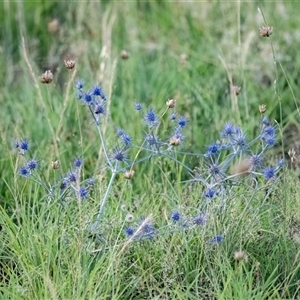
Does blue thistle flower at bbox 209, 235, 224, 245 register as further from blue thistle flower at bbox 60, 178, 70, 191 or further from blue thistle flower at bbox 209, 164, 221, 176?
blue thistle flower at bbox 60, 178, 70, 191

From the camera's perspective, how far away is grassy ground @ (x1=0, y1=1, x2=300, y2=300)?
2.81m

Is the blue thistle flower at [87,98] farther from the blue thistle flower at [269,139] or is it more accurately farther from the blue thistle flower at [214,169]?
the blue thistle flower at [269,139]

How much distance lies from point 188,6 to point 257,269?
2.90m

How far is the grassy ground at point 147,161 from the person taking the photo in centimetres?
281

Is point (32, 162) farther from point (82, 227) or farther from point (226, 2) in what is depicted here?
point (226, 2)

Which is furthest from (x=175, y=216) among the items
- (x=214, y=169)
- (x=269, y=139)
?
(x=269, y=139)

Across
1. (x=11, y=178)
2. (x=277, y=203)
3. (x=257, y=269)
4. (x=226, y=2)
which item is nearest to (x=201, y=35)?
(x=226, y=2)

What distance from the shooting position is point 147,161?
12.4 ft

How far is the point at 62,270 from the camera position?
282 cm

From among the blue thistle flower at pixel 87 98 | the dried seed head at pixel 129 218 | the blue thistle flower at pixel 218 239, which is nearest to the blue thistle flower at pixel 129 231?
the dried seed head at pixel 129 218

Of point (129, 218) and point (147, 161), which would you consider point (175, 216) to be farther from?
point (147, 161)

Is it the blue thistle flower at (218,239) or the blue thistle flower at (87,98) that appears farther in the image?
the blue thistle flower at (87,98)

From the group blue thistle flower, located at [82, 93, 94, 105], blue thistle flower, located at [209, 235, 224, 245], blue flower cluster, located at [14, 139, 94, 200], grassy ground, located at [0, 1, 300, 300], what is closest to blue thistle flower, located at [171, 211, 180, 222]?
grassy ground, located at [0, 1, 300, 300]

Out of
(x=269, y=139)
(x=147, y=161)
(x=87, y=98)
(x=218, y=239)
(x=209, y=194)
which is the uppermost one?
(x=87, y=98)
